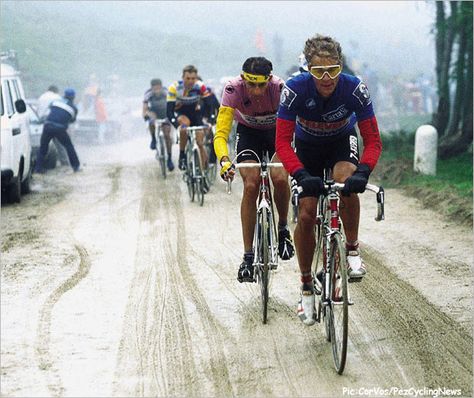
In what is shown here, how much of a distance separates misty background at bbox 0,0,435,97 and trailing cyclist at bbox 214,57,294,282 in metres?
9.38

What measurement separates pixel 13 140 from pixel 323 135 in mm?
8139

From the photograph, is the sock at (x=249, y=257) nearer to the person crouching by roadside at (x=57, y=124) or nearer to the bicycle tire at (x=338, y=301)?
the bicycle tire at (x=338, y=301)

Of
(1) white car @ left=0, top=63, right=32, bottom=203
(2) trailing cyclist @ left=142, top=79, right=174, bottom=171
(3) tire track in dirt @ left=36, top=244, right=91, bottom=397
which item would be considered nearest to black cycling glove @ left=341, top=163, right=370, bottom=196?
(3) tire track in dirt @ left=36, top=244, right=91, bottom=397

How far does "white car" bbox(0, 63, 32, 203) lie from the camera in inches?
531

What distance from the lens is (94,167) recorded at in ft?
67.4

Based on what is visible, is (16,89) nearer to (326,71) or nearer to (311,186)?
(326,71)

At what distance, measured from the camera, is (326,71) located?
247 inches

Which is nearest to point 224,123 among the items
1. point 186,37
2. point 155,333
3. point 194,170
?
point 155,333

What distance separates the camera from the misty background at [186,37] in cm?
4419

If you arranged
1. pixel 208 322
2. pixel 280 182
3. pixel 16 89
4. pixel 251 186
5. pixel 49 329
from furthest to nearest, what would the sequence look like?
pixel 16 89 → pixel 280 182 → pixel 251 186 → pixel 208 322 → pixel 49 329

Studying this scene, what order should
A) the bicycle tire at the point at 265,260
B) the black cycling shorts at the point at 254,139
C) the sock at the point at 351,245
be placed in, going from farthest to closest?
1. the black cycling shorts at the point at 254,139
2. the bicycle tire at the point at 265,260
3. the sock at the point at 351,245

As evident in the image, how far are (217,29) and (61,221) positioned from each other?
206 ft

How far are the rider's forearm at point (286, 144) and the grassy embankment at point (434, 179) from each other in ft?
17.8

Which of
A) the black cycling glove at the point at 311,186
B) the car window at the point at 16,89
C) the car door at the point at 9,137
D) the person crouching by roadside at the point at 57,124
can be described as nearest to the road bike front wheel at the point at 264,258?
the black cycling glove at the point at 311,186
